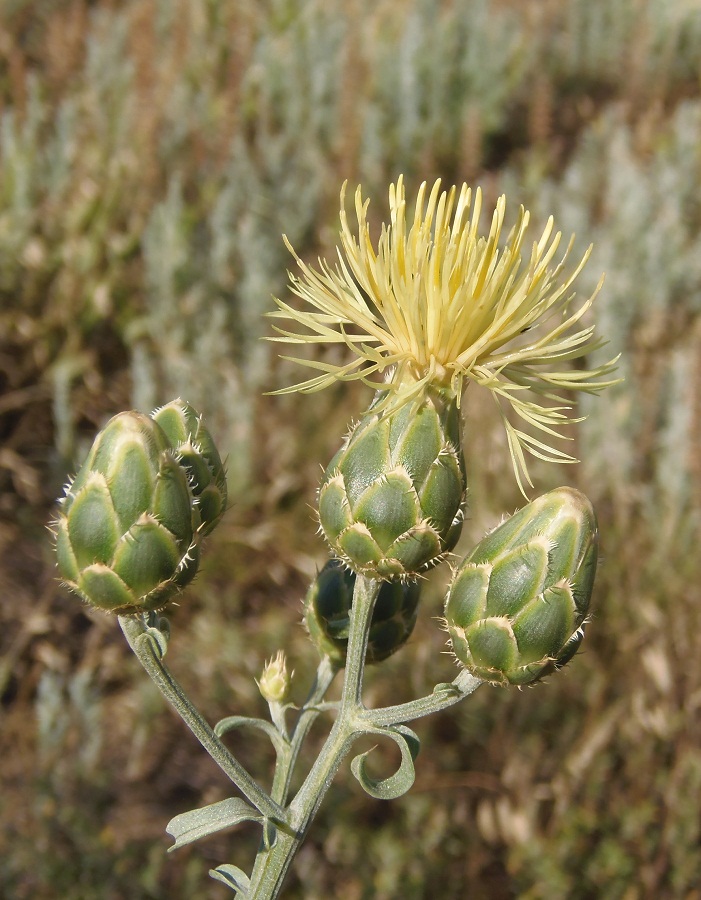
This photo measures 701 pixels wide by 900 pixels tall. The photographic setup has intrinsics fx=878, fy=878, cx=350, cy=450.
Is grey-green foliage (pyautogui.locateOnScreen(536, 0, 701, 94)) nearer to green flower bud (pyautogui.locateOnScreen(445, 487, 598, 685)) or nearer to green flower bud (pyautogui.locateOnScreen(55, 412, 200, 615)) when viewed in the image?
green flower bud (pyautogui.locateOnScreen(445, 487, 598, 685))

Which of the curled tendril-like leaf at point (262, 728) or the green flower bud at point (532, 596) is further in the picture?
the curled tendril-like leaf at point (262, 728)

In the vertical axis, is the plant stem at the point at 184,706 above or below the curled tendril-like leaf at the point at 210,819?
above

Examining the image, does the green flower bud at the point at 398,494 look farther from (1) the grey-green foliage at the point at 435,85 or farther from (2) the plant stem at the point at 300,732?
(1) the grey-green foliage at the point at 435,85

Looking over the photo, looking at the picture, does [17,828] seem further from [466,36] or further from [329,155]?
[466,36]

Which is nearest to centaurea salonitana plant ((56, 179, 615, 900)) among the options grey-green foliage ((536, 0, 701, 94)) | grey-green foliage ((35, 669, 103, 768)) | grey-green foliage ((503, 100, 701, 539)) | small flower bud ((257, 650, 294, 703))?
small flower bud ((257, 650, 294, 703))

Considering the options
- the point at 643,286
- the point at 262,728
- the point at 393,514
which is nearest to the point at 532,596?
the point at 393,514

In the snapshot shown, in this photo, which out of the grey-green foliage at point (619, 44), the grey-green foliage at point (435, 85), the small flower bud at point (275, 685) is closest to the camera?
the small flower bud at point (275, 685)

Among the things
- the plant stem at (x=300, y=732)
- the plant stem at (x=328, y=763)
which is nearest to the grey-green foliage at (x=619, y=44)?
the plant stem at (x=300, y=732)

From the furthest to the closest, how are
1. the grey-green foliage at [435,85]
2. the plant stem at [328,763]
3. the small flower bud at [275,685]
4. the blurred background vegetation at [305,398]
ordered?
the grey-green foliage at [435,85] < the blurred background vegetation at [305,398] < the small flower bud at [275,685] < the plant stem at [328,763]
